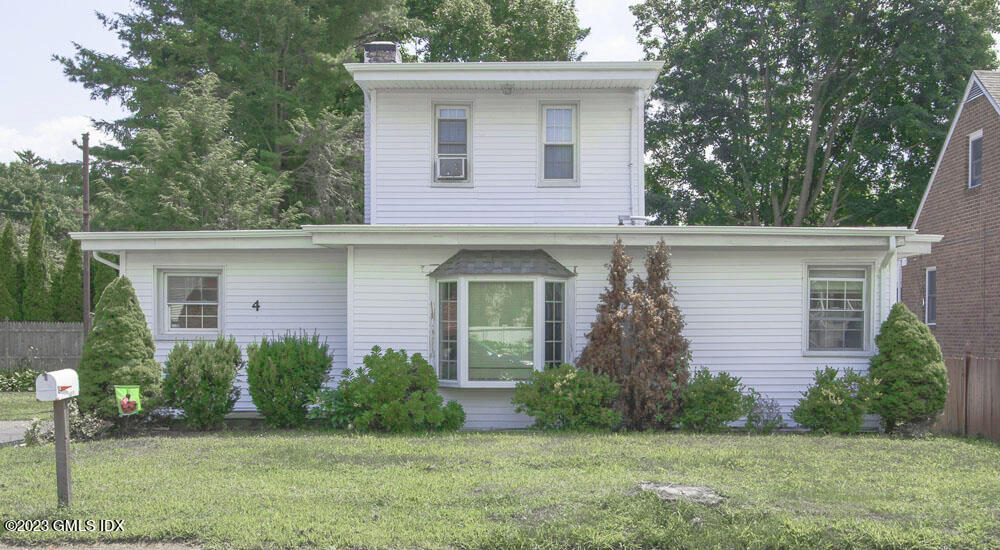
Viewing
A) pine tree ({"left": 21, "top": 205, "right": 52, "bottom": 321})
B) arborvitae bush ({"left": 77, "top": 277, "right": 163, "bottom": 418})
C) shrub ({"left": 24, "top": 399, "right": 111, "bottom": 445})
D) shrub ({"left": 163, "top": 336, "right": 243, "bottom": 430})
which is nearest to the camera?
shrub ({"left": 24, "top": 399, "right": 111, "bottom": 445})

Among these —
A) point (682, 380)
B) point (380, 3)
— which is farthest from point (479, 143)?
point (380, 3)

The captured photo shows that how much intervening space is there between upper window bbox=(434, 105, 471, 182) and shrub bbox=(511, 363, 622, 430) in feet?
14.0

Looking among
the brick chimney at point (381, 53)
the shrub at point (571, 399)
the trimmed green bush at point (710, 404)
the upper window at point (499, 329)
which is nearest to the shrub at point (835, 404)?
the trimmed green bush at point (710, 404)

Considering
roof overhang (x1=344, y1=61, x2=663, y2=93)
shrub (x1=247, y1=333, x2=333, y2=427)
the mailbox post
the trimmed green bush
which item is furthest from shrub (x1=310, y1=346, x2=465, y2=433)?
roof overhang (x1=344, y1=61, x2=663, y2=93)

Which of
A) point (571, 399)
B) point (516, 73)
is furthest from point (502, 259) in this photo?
point (516, 73)

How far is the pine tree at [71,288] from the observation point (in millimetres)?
22922

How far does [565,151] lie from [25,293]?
17680mm

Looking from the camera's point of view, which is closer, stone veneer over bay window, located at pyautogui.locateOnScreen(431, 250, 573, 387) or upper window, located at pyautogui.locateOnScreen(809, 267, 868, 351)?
stone veneer over bay window, located at pyautogui.locateOnScreen(431, 250, 573, 387)

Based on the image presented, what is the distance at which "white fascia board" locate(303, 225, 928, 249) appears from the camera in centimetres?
1147

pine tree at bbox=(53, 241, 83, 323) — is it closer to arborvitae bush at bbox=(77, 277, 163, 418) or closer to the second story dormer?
the second story dormer

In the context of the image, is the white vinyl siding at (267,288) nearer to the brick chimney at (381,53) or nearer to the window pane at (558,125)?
the brick chimney at (381,53)

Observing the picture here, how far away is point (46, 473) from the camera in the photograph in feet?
26.8

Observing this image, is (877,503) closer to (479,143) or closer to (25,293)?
(479,143)

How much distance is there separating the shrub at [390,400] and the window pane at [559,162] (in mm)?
4231
